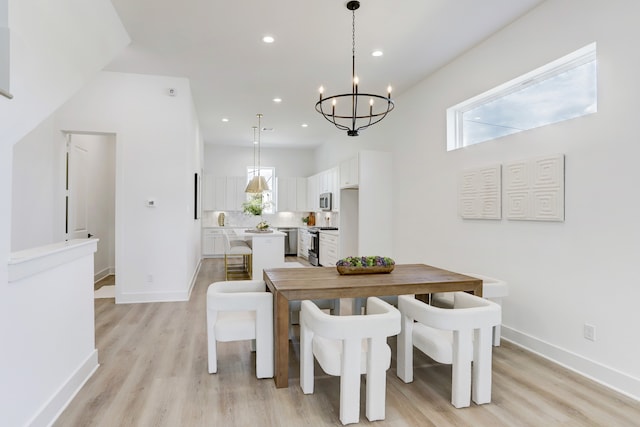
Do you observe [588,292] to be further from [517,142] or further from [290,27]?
[290,27]

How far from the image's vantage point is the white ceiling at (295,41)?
3.25m

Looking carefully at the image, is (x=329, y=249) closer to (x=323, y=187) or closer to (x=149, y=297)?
(x=323, y=187)

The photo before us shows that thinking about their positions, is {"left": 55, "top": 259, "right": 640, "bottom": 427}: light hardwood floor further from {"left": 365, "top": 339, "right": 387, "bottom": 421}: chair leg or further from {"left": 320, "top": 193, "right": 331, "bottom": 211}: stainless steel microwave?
{"left": 320, "top": 193, "right": 331, "bottom": 211}: stainless steel microwave

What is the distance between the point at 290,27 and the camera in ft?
11.8

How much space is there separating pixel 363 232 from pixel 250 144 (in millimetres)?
5301

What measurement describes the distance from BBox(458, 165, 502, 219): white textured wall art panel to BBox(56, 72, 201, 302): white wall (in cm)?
363

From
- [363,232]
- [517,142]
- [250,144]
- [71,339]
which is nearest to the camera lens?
[71,339]

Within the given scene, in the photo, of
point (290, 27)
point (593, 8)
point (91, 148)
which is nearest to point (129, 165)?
point (91, 148)

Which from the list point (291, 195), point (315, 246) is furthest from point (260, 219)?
point (315, 246)

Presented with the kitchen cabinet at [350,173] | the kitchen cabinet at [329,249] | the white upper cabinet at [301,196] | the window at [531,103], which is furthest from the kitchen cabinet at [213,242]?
the window at [531,103]

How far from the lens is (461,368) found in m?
2.28

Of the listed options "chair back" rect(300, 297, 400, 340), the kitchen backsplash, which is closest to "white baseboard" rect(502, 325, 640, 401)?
"chair back" rect(300, 297, 400, 340)

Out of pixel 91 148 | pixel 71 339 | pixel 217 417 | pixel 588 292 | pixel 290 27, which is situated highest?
pixel 290 27

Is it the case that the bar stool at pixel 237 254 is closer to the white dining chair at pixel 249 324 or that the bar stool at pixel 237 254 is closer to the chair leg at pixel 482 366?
the white dining chair at pixel 249 324
